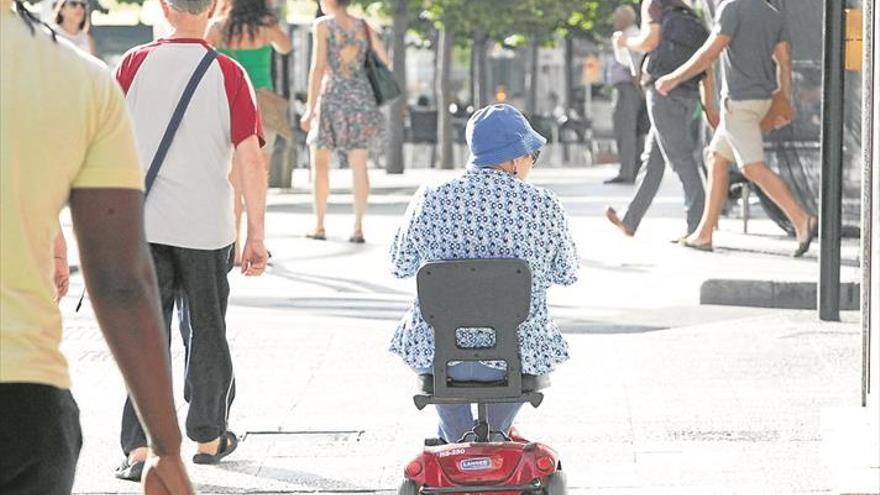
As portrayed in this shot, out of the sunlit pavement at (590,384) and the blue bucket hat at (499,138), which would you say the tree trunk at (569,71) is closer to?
the sunlit pavement at (590,384)

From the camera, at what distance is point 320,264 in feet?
49.2

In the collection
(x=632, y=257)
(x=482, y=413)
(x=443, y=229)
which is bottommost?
(x=632, y=257)

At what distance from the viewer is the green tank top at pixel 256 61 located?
14477 millimetres

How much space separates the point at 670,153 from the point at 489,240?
935cm

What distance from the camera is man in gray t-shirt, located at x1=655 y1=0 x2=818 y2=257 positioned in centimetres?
1451

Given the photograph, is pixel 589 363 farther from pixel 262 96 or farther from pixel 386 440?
pixel 262 96

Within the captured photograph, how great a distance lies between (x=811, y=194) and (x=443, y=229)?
10.3 m

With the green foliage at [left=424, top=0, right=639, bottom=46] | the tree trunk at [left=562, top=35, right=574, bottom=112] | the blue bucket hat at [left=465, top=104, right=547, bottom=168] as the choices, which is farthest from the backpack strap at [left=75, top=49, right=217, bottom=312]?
the tree trunk at [left=562, top=35, right=574, bottom=112]

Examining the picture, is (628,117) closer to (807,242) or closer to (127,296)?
(807,242)

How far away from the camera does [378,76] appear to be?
1574 cm

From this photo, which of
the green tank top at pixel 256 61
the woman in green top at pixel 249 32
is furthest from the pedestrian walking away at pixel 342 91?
the woman in green top at pixel 249 32

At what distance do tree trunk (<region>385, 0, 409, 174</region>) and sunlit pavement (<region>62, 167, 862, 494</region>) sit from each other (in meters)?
16.5

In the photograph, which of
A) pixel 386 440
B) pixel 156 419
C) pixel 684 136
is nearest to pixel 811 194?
pixel 684 136

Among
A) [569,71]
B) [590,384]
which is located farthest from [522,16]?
[590,384]
